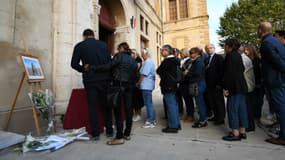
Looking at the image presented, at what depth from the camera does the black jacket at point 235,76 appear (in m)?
2.70

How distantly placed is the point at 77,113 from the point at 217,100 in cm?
302

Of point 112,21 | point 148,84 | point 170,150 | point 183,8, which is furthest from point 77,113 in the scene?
point 183,8

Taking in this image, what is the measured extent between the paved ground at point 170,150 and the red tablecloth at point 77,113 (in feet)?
1.97

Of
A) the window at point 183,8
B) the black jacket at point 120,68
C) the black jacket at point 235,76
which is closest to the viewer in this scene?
the black jacket at point 235,76

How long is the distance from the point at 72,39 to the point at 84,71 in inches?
86.7

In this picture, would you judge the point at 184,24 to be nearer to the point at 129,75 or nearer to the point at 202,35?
the point at 202,35

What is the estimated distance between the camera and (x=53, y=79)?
14.4 ft

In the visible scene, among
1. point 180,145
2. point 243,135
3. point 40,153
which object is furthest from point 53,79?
point 243,135

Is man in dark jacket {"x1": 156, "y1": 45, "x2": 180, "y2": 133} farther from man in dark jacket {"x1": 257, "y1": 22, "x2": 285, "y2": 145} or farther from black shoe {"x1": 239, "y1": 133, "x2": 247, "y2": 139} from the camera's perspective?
man in dark jacket {"x1": 257, "y1": 22, "x2": 285, "y2": 145}

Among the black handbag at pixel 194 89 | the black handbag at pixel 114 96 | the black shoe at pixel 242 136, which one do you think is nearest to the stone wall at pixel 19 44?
the black handbag at pixel 114 96

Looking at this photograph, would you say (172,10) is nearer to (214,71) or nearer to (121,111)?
(214,71)

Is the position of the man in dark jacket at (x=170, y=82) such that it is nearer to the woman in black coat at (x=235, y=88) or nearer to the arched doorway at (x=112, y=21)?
the woman in black coat at (x=235, y=88)

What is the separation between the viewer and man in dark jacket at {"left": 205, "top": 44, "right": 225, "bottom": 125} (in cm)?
349

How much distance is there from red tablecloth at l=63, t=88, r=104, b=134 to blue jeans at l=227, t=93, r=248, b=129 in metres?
2.42
